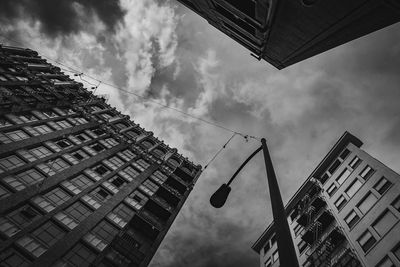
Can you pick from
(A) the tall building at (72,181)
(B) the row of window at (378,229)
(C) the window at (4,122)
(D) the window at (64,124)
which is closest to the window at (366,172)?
(B) the row of window at (378,229)

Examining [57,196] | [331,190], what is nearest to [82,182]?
[57,196]

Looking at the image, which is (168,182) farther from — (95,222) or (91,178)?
(95,222)

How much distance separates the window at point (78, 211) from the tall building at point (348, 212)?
2415 cm

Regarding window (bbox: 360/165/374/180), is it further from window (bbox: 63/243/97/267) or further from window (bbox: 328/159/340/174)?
window (bbox: 63/243/97/267)

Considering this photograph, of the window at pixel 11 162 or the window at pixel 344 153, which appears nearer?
the window at pixel 11 162

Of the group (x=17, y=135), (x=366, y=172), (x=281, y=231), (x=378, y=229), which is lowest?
(x=17, y=135)

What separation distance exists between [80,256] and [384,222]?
27.6 metres

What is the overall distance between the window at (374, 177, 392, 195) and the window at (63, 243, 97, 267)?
28.7m

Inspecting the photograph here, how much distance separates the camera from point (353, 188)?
108 feet

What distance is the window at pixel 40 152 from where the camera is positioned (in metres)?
29.8

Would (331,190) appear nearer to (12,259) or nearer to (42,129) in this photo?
(12,259)

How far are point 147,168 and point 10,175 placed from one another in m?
19.2

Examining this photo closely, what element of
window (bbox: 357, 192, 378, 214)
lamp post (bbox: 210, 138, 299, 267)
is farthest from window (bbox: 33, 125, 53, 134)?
window (bbox: 357, 192, 378, 214)

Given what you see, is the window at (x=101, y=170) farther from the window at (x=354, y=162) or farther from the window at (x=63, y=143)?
the window at (x=354, y=162)
